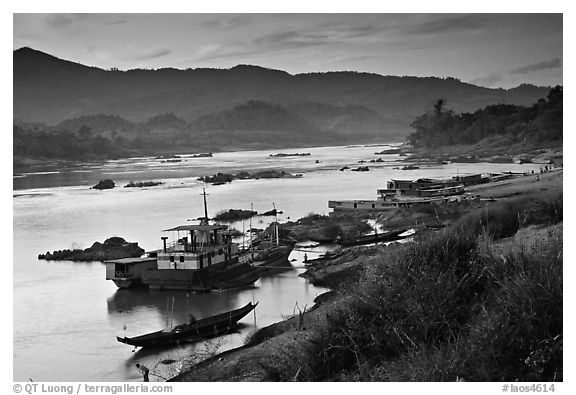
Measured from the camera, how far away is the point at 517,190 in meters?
9.93

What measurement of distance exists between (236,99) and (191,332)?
9.88ft

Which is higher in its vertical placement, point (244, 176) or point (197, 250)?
point (244, 176)

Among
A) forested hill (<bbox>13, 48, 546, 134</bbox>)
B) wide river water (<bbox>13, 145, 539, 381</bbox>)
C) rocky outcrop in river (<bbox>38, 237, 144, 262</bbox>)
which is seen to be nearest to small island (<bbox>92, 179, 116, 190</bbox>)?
wide river water (<bbox>13, 145, 539, 381</bbox>)

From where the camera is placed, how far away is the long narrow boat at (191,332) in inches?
300

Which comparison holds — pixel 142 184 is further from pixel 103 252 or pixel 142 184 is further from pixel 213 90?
pixel 213 90

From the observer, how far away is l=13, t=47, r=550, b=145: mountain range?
25.3 ft

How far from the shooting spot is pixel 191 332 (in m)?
7.95

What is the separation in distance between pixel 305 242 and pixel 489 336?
9.75 meters

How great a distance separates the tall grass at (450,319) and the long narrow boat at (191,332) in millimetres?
3117

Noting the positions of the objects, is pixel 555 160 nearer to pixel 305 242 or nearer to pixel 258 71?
pixel 258 71

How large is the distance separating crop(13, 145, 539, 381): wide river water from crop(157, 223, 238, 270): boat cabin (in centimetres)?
50

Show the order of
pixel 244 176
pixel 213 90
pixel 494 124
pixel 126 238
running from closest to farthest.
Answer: pixel 213 90 → pixel 494 124 → pixel 126 238 → pixel 244 176

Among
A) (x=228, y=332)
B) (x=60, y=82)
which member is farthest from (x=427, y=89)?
(x=60, y=82)

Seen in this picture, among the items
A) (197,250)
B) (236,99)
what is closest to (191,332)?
(197,250)
